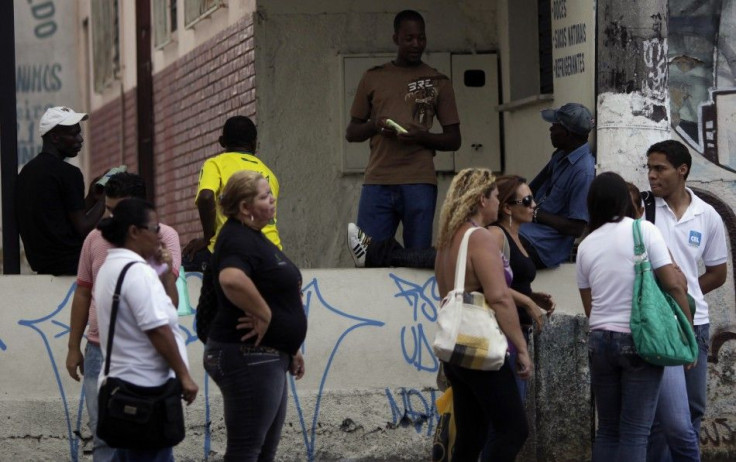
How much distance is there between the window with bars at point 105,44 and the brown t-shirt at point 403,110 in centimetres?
1041

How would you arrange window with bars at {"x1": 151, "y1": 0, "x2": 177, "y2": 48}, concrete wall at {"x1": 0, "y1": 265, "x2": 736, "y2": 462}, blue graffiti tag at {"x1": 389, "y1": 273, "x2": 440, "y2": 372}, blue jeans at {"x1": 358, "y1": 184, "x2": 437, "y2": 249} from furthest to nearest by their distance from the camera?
window with bars at {"x1": 151, "y1": 0, "x2": 177, "y2": 48}, blue jeans at {"x1": 358, "y1": 184, "x2": 437, "y2": 249}, blue graffiti tag at {"x1": 389, "y1": 273, "x2": 440, "y2": 372}, concrete wall at {"x1": 0, "y1": 265, "x2": 736, "y2": 462}

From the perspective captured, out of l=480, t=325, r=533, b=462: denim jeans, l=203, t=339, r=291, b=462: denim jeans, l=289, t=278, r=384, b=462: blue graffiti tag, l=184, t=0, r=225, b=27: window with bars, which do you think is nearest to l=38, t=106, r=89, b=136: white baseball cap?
l=289, t=278, r=384, b=462: blue graffiti tag

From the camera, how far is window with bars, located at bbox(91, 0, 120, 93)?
64.1 feet

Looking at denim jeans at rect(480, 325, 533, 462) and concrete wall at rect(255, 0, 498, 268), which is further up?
concrete wall at rect(255, 0, 498, 268)

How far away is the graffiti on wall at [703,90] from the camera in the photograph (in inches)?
352

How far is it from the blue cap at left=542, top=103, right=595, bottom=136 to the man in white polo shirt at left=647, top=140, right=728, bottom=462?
0.82 m

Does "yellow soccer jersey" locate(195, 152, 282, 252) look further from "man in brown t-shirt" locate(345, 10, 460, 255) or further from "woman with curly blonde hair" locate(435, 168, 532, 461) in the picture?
"woman with curly blonde hair" locate(435, 168, 532, 461)

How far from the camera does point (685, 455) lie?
6859mm

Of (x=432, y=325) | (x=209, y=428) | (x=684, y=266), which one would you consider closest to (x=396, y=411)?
(x=432, y=325)

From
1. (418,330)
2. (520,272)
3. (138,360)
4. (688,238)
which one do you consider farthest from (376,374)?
(138,360)

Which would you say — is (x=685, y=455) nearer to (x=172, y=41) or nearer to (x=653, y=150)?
(x=653, y=150)

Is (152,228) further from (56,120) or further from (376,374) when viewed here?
(376,374)

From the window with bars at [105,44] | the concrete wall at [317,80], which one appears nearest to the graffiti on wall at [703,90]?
the concrete wall at [317,80]

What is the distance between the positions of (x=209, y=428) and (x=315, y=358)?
2.35ft
